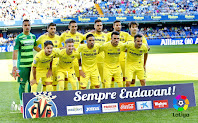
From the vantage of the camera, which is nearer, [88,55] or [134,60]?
[88,55]

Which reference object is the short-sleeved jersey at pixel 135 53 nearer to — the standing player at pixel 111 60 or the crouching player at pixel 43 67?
the standing player at pixel 111 60

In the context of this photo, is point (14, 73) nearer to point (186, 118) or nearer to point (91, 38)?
point (91, 38)

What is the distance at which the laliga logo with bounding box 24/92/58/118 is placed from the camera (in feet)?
19.9

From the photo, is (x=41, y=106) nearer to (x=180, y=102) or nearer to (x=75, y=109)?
(x=75, y=109)

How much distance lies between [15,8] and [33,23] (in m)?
3.72

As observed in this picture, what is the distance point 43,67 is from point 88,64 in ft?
4.00

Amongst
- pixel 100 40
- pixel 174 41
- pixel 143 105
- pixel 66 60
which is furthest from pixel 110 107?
pixel 174 41

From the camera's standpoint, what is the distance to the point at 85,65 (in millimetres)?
7629

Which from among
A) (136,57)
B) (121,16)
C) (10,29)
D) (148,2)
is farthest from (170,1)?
(136,57)

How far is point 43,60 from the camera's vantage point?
23.1ft

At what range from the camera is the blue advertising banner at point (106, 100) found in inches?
241

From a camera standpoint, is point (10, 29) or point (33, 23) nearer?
point (33, 23)

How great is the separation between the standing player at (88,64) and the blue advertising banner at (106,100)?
3.94 feet

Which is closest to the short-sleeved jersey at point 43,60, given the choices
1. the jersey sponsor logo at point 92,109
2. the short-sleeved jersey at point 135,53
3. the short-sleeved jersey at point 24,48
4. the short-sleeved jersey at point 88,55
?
the short-sleeved jersey at point 24,48
